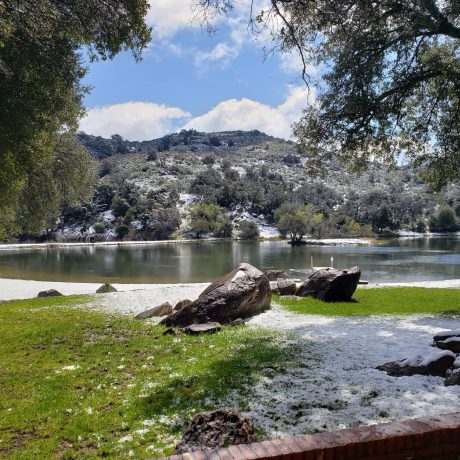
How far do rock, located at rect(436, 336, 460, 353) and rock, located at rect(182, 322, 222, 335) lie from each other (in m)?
6.63

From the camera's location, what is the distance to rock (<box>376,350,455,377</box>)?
8250 mm

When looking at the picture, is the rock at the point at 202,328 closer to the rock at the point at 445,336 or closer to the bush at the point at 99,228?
the rock at the point at 445,336

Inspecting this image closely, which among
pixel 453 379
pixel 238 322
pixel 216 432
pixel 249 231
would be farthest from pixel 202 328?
pixel 249 231

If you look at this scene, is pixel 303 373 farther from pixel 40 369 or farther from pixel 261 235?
pixel 261 235

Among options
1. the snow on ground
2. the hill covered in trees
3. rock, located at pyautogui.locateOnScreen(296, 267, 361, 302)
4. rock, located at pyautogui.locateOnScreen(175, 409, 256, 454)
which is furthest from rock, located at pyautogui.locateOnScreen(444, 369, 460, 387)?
the hill covered in trees

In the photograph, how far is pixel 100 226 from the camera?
13638 centimetres

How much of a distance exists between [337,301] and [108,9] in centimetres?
1562

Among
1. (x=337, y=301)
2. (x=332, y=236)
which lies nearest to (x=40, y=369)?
(x=337, y=301)

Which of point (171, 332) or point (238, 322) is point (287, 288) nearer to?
point (238, 322)

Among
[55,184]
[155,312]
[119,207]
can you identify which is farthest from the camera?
[119,207]

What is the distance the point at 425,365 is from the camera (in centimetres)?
831

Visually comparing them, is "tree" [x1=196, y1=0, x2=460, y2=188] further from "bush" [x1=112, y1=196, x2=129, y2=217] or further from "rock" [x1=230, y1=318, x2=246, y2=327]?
"bush" [x1=112, y1=196, x2=129, y2=217]

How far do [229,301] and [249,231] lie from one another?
122 m

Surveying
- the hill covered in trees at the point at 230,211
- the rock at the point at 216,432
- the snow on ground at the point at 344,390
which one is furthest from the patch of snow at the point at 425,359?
the hill covered in trees at the point at 230,211
